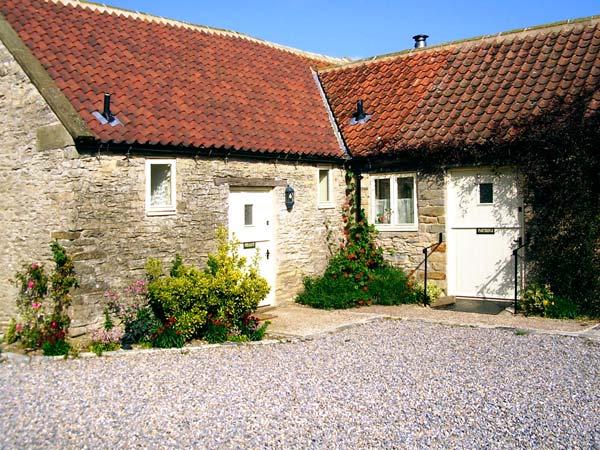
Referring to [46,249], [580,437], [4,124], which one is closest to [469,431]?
[580,437]

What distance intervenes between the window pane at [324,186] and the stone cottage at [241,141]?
1.8 inches

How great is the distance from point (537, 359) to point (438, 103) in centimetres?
741

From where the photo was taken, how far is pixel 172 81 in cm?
1300

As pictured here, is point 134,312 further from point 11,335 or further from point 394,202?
point 394,202

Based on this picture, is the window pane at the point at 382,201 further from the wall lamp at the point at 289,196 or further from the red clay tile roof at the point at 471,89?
the wall lamp at the point at 289,196

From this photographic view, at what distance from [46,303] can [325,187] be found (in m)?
6.63

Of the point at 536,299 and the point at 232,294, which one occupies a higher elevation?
the point at 232,294

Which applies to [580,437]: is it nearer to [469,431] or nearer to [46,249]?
[469,431]

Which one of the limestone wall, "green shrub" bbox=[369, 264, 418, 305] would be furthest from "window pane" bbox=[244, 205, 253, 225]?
the limestone wall

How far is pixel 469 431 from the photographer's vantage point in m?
5.86

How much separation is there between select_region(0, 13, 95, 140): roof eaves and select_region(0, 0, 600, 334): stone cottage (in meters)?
0.03

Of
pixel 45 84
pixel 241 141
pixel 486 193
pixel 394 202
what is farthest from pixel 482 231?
pixel 45 84

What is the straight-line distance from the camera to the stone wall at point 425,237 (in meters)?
13.4

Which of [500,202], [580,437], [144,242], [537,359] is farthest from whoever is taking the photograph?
[500,202]
